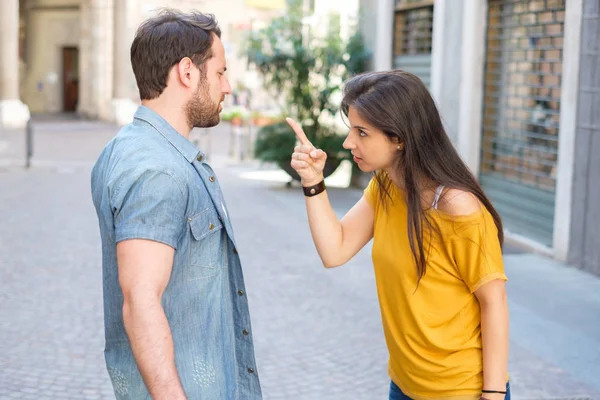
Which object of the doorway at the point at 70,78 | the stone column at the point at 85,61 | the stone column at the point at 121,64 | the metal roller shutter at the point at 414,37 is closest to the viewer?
the metal roller shutter at the point at 414,37

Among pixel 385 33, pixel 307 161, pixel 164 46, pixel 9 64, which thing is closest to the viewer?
pixel 164 46

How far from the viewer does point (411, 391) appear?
8.80 ft

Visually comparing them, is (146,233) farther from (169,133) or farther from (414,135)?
(414,135)

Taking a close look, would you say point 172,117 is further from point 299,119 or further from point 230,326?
point 299,119

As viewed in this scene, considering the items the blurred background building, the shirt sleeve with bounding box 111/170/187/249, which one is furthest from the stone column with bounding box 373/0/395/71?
the shirt sleeve with bounding box 111/170/187/249

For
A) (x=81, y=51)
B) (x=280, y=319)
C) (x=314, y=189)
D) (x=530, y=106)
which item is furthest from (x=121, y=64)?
(x=314, y=189)

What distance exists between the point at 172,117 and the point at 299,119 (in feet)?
43.8

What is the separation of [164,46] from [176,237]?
458mm

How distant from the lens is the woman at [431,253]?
2.56 metres

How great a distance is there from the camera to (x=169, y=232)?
7.29ft

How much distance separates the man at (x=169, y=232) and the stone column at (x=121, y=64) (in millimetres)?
33885

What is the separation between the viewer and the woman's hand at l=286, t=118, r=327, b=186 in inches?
112

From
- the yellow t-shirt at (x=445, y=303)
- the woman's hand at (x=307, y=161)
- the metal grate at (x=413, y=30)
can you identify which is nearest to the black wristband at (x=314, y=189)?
the woman's hand at (x=307, y=161)

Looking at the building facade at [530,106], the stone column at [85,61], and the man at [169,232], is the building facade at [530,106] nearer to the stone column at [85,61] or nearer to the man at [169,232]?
the man at [169,232]
